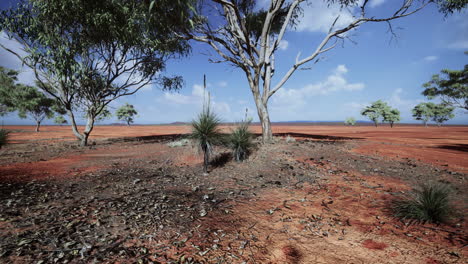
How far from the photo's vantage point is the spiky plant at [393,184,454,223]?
11.4 feet

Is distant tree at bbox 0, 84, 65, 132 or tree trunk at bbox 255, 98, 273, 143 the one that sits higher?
distant tree at bbox 0, 84, 65, 132

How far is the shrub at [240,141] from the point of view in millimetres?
7417

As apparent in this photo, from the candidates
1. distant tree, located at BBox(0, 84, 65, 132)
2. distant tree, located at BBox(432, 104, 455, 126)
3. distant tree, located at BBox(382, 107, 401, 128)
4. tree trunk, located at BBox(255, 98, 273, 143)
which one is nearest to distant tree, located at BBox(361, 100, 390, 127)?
distant tree, located at BBox(382, 107, 401, 128)

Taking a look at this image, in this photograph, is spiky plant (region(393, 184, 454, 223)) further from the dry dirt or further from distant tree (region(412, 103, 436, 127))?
distant tree (region(412, 103, 436, 127))

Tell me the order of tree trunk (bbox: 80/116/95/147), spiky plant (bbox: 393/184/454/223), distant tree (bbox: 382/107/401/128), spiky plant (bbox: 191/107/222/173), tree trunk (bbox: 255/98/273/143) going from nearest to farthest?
1. spiky plant (bbox: 393/184/454/223)
2. spiky plant (bbox: 191/107/222/173)
3. tree trunk (bbox: 255/98/273/143)
4. tree trunk (bbox: 80/116/95/147)
5. distant tree (bbox: 382/107/401/128)

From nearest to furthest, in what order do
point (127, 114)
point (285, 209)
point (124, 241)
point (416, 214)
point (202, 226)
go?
point (124, 241) < point (202, 226) < point (416, 214) < point (285, 209) < point (127, 114)

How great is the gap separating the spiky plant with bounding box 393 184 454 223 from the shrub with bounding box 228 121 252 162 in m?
4.87

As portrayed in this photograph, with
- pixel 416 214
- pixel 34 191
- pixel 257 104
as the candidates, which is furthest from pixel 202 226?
pixel 257 104

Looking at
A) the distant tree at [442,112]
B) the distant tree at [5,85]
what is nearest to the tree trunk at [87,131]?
the distant tree at [5,85]

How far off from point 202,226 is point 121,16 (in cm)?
1273

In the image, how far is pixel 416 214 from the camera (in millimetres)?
3605

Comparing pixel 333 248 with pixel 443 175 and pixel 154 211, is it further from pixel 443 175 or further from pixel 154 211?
pixel 443 175

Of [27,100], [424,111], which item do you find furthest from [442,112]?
[27,100]

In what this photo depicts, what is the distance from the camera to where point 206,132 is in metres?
6.16
